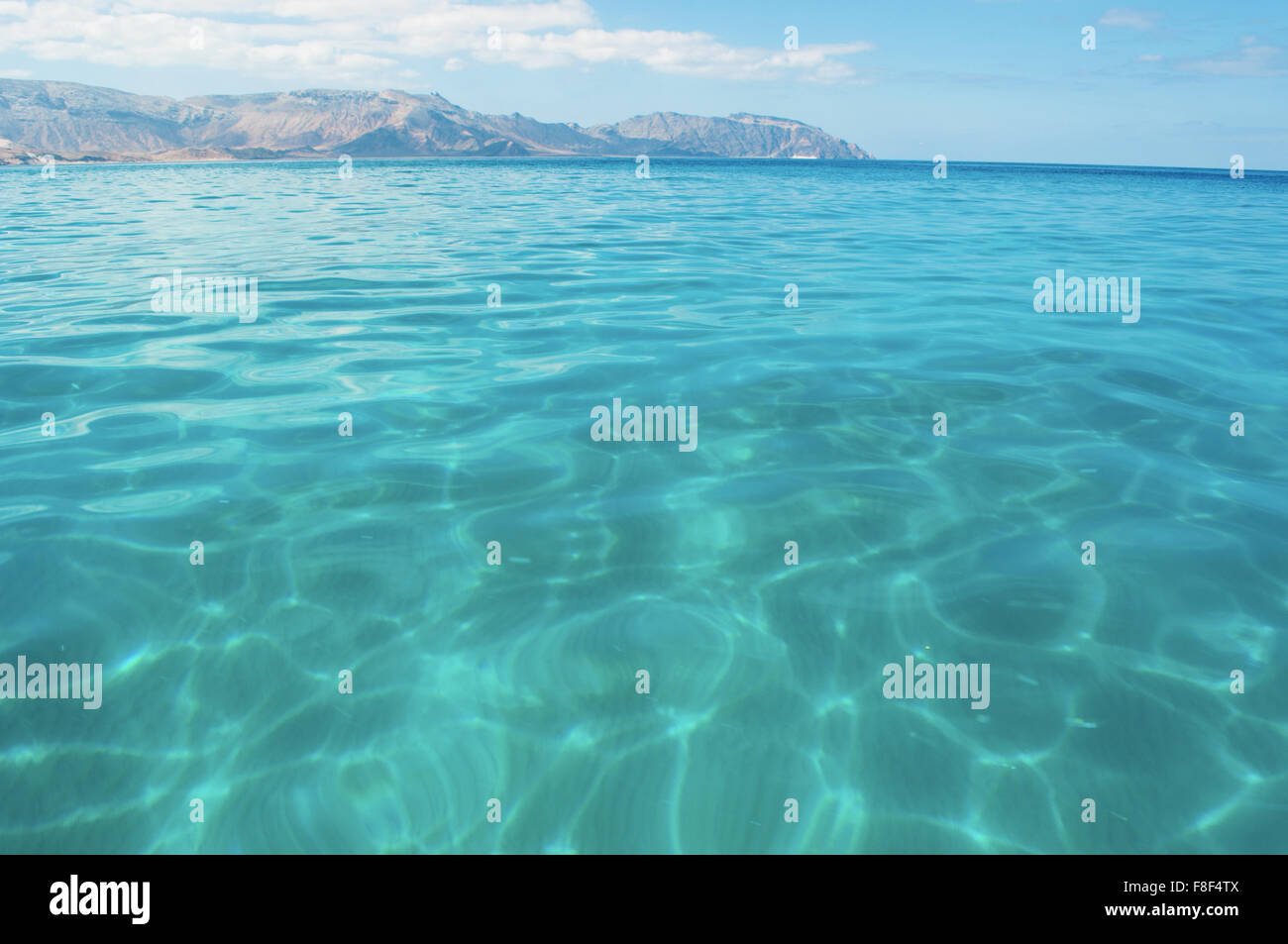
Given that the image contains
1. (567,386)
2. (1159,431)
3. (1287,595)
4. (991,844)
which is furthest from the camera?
(567,386)

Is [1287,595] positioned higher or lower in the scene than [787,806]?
higher

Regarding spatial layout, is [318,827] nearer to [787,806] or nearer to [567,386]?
[787,806]

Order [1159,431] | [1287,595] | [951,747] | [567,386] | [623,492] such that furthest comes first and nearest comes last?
1. [567,386]
2. [1159,431]
3. [623,492]
4. [1287,595]
5. [951,747]

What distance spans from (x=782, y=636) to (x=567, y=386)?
12.5 feet

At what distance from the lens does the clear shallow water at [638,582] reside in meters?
2.98

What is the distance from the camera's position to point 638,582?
13.8ft

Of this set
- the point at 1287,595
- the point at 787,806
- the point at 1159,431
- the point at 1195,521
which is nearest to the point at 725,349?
the point at 1159,431

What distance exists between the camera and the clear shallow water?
298cm

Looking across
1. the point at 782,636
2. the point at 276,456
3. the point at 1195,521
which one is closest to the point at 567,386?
the point at 276,456

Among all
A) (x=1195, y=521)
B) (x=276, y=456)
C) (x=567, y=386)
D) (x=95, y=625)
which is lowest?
(x=95, y=625)

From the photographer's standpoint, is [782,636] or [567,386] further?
[567,386]

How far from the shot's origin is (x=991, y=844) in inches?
111

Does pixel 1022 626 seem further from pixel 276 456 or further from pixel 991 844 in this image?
pixel 276 456

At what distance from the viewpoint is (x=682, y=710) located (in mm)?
3381
